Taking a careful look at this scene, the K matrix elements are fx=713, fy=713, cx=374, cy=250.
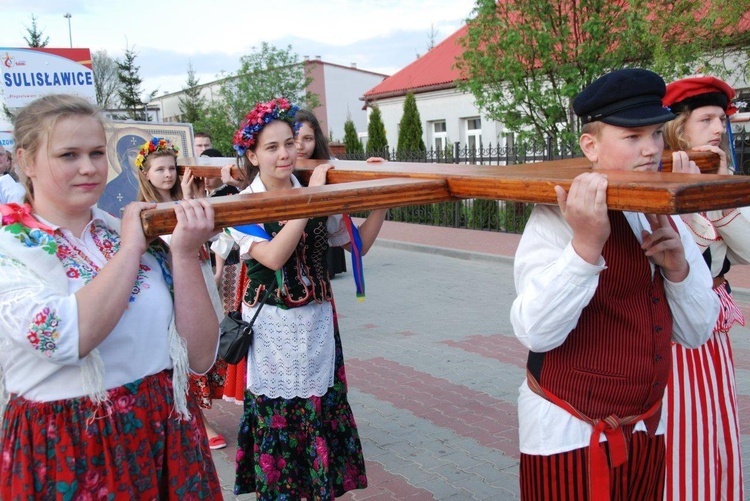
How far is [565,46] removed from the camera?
13211 millimetres

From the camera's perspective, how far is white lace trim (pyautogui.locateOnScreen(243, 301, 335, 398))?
10.7 feet

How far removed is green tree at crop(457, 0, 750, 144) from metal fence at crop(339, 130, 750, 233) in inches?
20.3

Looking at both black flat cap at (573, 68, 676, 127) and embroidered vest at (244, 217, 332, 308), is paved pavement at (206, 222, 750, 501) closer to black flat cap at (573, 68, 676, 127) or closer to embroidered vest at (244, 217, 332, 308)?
embroidered vest at (244, 217, 332, 308)

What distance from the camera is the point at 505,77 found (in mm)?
13883

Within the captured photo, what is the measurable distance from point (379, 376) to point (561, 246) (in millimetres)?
4105

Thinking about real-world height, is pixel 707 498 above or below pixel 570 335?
below

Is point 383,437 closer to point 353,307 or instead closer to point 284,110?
point 284,110

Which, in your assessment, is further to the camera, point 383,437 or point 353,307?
point 353,307

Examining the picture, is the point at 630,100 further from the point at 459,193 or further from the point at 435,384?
the point at 435,384

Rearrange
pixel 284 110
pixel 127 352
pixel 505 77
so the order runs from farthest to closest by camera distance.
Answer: pixel 505 77, pixel 284 110, pixel 127 352

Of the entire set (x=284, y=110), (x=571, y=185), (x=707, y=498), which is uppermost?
(x=284, y=110)

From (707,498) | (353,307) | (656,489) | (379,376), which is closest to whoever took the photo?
(656,489)

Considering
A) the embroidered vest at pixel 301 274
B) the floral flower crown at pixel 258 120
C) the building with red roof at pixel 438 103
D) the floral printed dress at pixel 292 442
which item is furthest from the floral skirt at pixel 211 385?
the building with red roof at pixel 438 103

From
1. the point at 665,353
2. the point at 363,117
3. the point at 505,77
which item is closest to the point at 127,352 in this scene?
the point at 665,353
